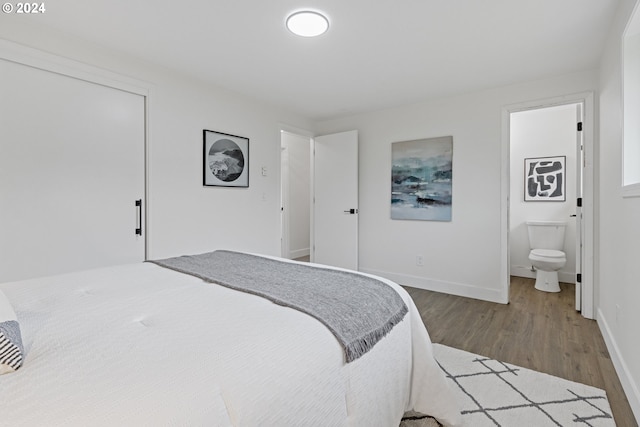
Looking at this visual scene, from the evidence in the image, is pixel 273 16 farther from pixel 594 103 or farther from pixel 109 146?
pixel 594 103

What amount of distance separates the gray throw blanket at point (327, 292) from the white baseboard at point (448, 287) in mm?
2561

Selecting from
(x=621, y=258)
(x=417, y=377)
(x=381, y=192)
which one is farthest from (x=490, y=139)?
(x=417, y=377)

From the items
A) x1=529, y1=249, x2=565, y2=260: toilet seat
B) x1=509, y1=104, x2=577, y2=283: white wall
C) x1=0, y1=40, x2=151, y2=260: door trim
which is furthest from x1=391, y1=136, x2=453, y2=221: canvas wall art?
x1=0, y1=40, x2=151, y2=260: door trim

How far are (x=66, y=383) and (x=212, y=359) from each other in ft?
0.94

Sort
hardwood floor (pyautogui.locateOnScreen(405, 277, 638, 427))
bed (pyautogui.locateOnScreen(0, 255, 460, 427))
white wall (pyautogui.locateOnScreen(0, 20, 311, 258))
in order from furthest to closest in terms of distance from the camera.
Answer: white wall (pyautogui.locateOnScreen(0, 20, 311, 258)), hardwood floor (pyautogui.locateOnScreen(405, 277, 638, 427)), bed (pyautogui.locateOnScreen(0, 255, 460, 427))

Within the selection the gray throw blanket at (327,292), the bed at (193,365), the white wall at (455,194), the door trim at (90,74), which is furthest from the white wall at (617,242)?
the door trim at (90,74)

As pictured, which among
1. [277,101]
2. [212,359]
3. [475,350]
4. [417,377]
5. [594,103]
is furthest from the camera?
[277,101]

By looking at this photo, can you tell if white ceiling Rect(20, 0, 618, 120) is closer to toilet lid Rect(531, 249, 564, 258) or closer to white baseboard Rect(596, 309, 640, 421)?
toilet lid Rect(531, 249, 564, 258)

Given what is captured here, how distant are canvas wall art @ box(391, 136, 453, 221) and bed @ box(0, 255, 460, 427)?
2.62 m

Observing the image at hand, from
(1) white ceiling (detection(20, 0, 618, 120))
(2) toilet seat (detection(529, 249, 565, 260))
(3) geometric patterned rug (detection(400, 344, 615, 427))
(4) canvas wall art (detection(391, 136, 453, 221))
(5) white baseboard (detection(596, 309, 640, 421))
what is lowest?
(3) geometric patterned rug (detection(400, 344, 615, 427))

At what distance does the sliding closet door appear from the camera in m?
2.09

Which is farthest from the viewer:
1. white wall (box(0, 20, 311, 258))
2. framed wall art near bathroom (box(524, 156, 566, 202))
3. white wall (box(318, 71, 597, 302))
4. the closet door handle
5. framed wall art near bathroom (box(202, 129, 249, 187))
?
framed wall art near bathroom (box(524, 156, 566, 202))

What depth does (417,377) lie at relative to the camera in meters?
1.40

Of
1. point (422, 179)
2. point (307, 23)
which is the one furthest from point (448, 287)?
point (307, 23)
